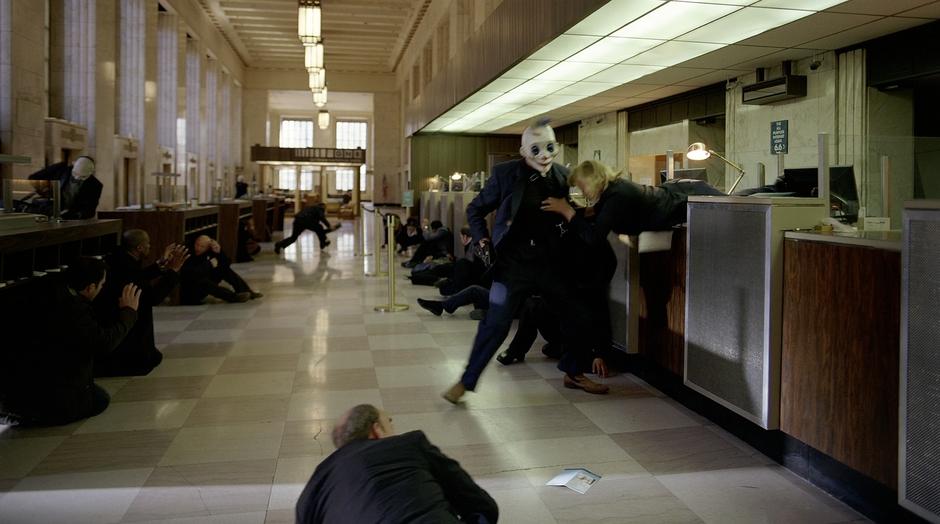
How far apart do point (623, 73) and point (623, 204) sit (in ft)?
21.4

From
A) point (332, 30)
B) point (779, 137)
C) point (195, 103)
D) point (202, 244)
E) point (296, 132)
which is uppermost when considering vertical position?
point (332, 30)

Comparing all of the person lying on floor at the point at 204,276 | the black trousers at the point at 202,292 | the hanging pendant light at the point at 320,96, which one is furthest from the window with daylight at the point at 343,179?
the black trousers at the point at 202,292

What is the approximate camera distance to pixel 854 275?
2752 millimetres

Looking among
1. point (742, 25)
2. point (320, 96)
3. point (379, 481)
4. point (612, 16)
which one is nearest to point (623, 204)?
point (379, 481)

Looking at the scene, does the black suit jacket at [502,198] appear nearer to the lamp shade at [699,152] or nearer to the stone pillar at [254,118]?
the lamp shade at [699,152]

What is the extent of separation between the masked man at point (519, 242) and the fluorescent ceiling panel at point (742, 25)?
356 centimetres

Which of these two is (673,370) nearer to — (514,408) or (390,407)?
(514,408)

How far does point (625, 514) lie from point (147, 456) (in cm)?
204

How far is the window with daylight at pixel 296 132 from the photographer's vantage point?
41250mm

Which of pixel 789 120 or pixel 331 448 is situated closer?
pixel 331 448

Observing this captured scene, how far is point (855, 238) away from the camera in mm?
2770

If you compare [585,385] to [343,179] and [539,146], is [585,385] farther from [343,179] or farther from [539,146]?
[343,179]

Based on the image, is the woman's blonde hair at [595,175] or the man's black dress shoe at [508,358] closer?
the woman's blonde hair at [595,175]

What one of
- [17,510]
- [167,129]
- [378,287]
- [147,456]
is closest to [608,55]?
[378,287]
